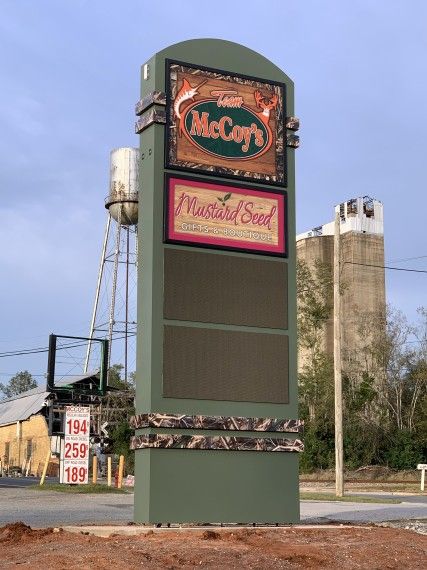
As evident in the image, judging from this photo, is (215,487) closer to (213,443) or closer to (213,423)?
(213,443)

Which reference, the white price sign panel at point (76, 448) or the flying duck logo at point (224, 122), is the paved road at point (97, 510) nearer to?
the white price sign panel at point (76, 448)

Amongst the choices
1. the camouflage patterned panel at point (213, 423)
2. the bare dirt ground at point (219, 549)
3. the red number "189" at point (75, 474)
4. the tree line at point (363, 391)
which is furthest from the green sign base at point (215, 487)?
the tree line at point (363, 391)

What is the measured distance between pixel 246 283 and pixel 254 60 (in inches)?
170

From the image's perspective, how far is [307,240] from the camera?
8312 centimetres

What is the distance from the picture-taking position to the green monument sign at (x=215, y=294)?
1433 centimetres

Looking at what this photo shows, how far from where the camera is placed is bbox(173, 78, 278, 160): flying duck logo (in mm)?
15625

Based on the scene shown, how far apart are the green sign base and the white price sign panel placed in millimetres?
17750

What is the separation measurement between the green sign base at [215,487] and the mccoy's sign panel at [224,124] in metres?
4.90

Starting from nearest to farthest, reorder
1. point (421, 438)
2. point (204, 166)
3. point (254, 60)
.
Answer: point (204, 166)
point (254, 60)
point (421, 438)

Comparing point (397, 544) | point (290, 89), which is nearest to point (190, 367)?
point (397, 544)

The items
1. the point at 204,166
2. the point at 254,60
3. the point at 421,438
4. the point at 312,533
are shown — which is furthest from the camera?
the point at 421,438

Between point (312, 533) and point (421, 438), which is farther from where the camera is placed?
point (421, 438)

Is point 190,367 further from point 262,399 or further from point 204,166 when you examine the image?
point 204,166

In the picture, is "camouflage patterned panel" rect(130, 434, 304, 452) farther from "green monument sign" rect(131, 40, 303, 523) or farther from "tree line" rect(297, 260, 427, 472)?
"tree line" rect(297, 260, 427, 472)
